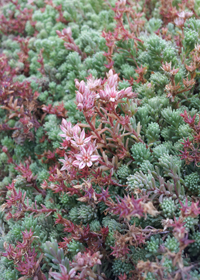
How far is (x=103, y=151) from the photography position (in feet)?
6.35

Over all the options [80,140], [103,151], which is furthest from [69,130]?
[103,151]

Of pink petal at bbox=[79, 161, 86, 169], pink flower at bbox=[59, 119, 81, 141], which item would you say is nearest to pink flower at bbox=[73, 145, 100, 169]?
pink petal at bbox=[79, 161, 86, 169]

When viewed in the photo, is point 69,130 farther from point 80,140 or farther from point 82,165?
point 82,165

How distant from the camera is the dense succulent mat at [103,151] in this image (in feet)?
5.14

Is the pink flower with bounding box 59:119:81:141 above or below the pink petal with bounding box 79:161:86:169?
above

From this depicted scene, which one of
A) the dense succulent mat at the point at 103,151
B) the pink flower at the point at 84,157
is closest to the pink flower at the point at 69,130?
the dense succulent mat at the point at 103,151

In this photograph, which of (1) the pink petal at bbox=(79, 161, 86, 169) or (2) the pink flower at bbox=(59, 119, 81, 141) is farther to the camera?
(2) the pink flower at bbox=(59, 119, 81, 141)

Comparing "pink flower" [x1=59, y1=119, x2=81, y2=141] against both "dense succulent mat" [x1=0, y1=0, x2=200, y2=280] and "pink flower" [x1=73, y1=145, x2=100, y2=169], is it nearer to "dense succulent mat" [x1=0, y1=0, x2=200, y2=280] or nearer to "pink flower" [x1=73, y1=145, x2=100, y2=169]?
"dense succulent mat" [x1=0, y1=0, x2=200, y2=280]

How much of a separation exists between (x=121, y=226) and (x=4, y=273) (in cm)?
98

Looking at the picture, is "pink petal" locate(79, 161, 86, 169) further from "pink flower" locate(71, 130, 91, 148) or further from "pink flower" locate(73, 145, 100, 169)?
"pink flower" locate(71, 130, 91, 148)

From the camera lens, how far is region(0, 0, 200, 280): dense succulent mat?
5.14 feet

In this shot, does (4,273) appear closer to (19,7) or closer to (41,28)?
(41,28)

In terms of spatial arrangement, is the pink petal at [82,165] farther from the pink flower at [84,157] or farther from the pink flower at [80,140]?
the pink flower at [80,140]

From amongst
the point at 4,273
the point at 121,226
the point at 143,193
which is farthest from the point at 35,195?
the point at 143,193
